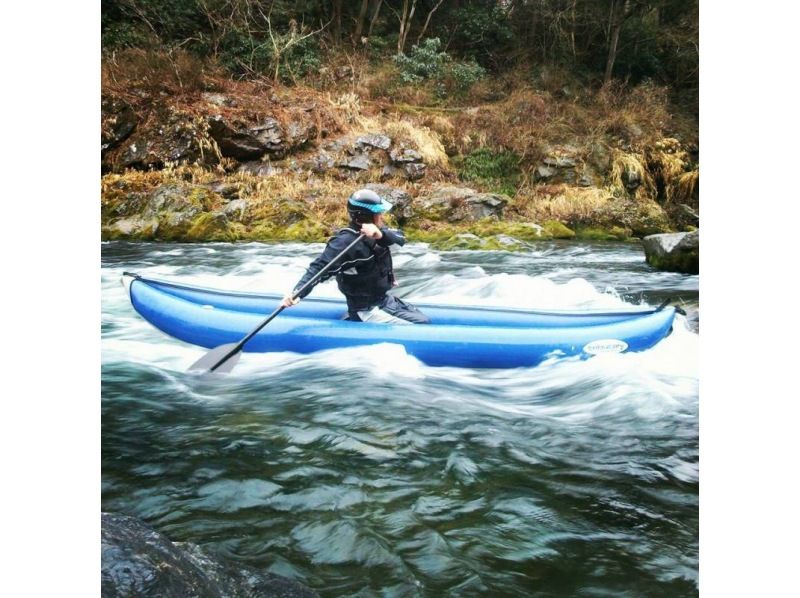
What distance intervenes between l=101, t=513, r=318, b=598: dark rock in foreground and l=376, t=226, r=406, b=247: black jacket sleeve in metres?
1.24

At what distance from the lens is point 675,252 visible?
2.52m

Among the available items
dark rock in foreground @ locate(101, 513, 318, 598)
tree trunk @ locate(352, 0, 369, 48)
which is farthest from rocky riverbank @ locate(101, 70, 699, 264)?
dark rock in foreground @ locate(101, 513, 318, 598)

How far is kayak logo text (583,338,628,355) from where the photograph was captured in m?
2.44

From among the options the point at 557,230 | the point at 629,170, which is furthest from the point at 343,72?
the point at 629,170

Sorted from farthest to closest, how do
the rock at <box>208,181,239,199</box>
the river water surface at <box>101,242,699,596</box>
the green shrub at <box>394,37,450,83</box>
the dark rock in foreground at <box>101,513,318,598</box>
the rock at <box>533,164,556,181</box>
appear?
the rock at <box>533,164,556,181</box>
the rock at <box>208,181,239,199</box>
the green shrub at <box>394,37,450,83</box>
the river water surface at <box>101,242,699,596</box>
the dark rock in foreground at <box>101,513,318,598</box>

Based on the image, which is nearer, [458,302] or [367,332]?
[367,332]

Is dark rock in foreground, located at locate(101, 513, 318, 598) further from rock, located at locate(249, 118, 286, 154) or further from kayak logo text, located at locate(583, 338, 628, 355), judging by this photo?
rock, located at locate(249, 118, 286, 154)

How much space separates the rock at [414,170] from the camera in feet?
9.08

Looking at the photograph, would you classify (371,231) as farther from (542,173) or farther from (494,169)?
(542,173)

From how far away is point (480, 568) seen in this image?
65.6 inches

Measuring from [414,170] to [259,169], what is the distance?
0.62 m
